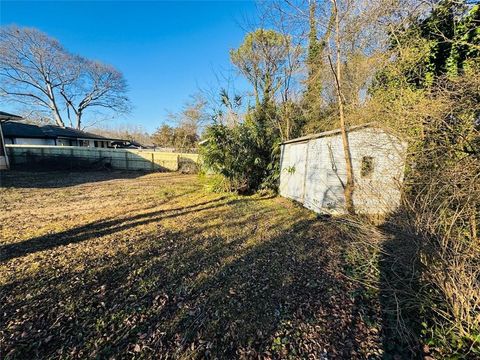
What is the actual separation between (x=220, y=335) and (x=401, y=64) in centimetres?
715

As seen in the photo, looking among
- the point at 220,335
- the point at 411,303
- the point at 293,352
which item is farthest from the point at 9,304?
the point at 411,303

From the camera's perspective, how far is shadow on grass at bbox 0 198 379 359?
198 centimetres

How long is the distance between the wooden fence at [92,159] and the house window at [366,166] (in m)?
11.1

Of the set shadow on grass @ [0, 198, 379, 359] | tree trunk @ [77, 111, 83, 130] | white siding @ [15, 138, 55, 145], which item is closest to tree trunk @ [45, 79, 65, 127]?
tree trunk @ [77, 111, 83, 130]

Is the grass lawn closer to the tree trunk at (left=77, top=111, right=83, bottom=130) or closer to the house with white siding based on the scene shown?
the house with white siding

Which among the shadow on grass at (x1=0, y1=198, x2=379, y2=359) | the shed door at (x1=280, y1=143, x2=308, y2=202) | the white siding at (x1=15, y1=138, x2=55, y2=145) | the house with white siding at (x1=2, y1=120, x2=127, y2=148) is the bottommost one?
the shadow on grass at (x1=0, y1=198, x2=379, y2=359)

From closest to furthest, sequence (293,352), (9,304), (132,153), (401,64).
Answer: (293,352), (9,304), (401,64), (132,153)

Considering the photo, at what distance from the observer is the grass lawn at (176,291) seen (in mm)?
2000

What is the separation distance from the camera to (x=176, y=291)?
2.72 m

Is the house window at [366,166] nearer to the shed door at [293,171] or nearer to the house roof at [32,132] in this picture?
the shed door at [293,171]

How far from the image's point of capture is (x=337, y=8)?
498 centimetres

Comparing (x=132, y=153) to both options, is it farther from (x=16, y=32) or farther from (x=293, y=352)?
(x=293, y=352)

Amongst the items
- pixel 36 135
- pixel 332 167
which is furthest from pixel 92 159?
pixel 332 167

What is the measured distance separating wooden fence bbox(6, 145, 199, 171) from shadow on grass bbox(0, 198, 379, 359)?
11875mm
